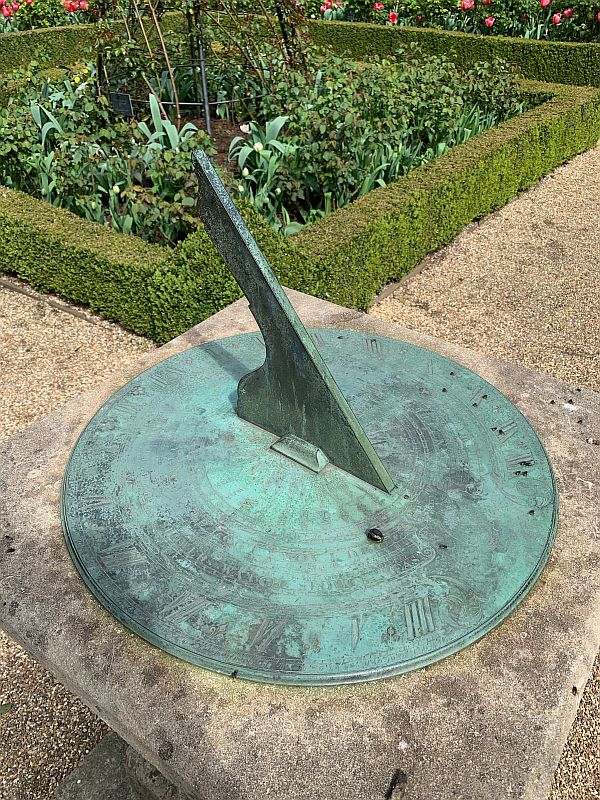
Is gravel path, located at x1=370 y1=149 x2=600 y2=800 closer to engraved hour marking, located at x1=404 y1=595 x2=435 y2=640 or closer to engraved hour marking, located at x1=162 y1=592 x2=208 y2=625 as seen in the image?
engraved hour marking, located at x1=404 y1=595 x2=435 y2=640

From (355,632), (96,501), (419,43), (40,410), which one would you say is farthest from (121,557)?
(419,43)

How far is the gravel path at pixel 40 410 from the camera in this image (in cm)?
302

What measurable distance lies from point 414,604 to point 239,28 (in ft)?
28.2

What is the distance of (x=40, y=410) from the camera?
16.5 feet

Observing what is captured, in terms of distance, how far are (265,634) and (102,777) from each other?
154cm

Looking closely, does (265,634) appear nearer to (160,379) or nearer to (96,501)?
(96,501)

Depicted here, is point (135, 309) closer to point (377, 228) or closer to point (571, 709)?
point (377, 228)

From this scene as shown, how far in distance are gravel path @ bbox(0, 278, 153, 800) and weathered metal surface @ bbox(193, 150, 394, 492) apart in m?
1.88

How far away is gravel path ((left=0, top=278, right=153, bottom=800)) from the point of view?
3.02 meters

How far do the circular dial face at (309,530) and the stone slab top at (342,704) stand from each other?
0.11m

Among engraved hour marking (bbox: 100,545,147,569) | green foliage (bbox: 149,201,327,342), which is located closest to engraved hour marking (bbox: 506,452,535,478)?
engraved hour marking (bbox: 100,545,147,569)

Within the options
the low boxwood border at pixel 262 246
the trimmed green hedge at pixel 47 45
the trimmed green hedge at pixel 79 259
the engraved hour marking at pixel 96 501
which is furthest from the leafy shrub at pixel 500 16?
the engraved hour marking at pixel 96 501

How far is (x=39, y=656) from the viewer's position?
86.1 inches

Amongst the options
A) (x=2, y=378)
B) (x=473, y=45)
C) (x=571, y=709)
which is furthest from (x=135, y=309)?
(x=473, y=45)
